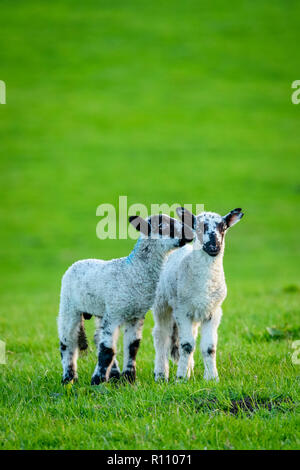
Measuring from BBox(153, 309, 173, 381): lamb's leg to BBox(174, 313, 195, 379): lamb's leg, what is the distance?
0.39 m

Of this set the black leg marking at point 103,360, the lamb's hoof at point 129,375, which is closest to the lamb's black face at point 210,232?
the black leg marking at point 103,360

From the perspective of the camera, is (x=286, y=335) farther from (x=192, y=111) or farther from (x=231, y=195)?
(x=192, y=111)

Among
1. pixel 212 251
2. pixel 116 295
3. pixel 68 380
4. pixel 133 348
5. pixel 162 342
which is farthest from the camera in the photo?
pixel 162 342

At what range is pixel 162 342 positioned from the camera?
8016 mm

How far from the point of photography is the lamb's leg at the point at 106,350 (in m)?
7.27

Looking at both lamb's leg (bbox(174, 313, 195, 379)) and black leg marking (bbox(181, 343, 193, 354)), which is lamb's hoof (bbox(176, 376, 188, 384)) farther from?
black leg marking (bbox(181, 343, 193, 354))

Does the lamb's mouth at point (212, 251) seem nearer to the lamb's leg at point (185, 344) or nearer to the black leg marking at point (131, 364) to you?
the lamb's leg at point (185, 344)

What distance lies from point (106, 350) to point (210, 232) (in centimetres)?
173

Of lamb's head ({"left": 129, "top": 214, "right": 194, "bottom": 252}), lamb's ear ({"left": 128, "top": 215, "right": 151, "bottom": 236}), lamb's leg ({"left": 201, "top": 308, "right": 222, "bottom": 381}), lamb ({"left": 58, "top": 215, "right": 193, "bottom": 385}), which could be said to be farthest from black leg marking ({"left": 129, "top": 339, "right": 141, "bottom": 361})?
lamb's ear ({"left": 128, "top": 215, "right": 151, "bottom": 236})

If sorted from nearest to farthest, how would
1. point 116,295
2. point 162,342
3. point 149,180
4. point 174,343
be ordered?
point 116,295, point 162,342, point 174,343, point 149,180

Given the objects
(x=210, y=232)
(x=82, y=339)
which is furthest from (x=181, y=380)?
(x=210, y=232)

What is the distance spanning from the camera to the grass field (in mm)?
6395

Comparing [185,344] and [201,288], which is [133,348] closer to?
[185,344]
